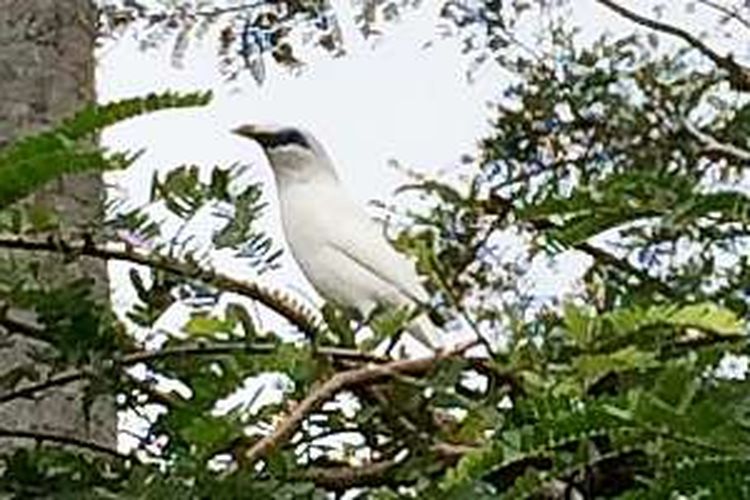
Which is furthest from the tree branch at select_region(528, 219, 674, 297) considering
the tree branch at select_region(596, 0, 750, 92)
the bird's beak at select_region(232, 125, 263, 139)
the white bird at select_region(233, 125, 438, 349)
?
the tree branch at select_region(596, 0, 750, 92)

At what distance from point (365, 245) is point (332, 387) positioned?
82 centimetres

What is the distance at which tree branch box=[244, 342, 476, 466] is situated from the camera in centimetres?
64

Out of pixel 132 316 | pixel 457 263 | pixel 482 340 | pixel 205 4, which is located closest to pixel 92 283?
pixel 132 316

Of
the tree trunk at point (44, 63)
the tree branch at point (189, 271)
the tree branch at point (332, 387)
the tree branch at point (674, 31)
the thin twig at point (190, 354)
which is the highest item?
the tree branch at point (674, 31)

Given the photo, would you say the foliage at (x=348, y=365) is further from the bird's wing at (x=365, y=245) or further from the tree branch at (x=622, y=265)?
the bird's wing at (x=365, y=245)

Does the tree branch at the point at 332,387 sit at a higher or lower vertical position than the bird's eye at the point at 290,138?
lower

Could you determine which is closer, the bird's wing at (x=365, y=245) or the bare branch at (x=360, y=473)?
the bare branch at (x=360, y=473)

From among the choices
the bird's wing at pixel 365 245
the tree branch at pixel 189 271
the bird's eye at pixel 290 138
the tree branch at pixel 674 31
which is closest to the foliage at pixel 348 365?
the tree branch at pixel 189 271

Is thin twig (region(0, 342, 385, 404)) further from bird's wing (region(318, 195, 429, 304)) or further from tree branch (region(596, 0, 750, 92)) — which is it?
tree branch (region(596, 0, 750, 92))

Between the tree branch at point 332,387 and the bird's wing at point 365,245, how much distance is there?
0.67 m

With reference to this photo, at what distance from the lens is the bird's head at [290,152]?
1520mm

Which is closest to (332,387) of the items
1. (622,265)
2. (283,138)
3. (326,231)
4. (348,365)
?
(348,365)

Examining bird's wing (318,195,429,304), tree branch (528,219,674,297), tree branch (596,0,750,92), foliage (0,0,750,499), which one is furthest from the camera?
tree branch (596,0,750,92)

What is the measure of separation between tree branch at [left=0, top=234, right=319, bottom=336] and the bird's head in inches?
30.2
